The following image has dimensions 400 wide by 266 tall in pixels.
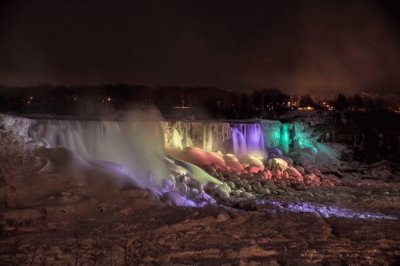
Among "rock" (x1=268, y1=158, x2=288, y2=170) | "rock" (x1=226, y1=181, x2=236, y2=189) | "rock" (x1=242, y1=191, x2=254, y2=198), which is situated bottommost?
"rock" (x1=242, y1=191, x2=254, y2=198)

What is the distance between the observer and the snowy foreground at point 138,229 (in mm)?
5805

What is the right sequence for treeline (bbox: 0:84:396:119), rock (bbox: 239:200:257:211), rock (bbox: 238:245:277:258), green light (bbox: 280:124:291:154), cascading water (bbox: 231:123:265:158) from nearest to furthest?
1. rock (bbox: 238:245:277:258)
2. rock (bbox: 239:200:257:211)
3. cascading water (bbox: 231:123:265:158)
4. green light (bbox: 280:124:291:154)
5. treeline (bbox: 0:84:396:119)

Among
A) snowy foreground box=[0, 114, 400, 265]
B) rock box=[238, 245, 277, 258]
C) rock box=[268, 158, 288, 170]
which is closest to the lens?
snowy foreground box=[0, 114, 400, 265]

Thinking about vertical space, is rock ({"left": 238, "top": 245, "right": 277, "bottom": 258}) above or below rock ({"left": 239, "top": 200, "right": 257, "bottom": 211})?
above

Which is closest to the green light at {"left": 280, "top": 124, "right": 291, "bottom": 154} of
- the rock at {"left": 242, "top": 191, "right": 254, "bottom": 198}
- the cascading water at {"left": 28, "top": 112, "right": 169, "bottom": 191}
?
the cascading water at {"left": 28, "top": 112, "right": 169, "bottom": 191}

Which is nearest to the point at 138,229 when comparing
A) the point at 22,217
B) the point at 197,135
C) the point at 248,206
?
the point at 22,217

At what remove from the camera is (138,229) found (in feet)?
22.9

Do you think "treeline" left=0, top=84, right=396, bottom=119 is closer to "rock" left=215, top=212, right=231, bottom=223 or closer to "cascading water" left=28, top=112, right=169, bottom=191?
"cascading water" left=28, top=112, right=169, bottom=191

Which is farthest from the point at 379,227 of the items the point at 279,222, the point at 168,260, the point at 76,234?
the point at 76,234

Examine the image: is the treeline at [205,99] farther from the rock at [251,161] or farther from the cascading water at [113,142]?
the cascading water at [113,142]

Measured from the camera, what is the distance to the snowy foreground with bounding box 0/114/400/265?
5.80 m

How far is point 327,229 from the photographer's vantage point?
773 centimetres

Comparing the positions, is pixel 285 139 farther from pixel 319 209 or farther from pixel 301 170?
pixel 319 209

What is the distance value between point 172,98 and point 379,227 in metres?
53.6
